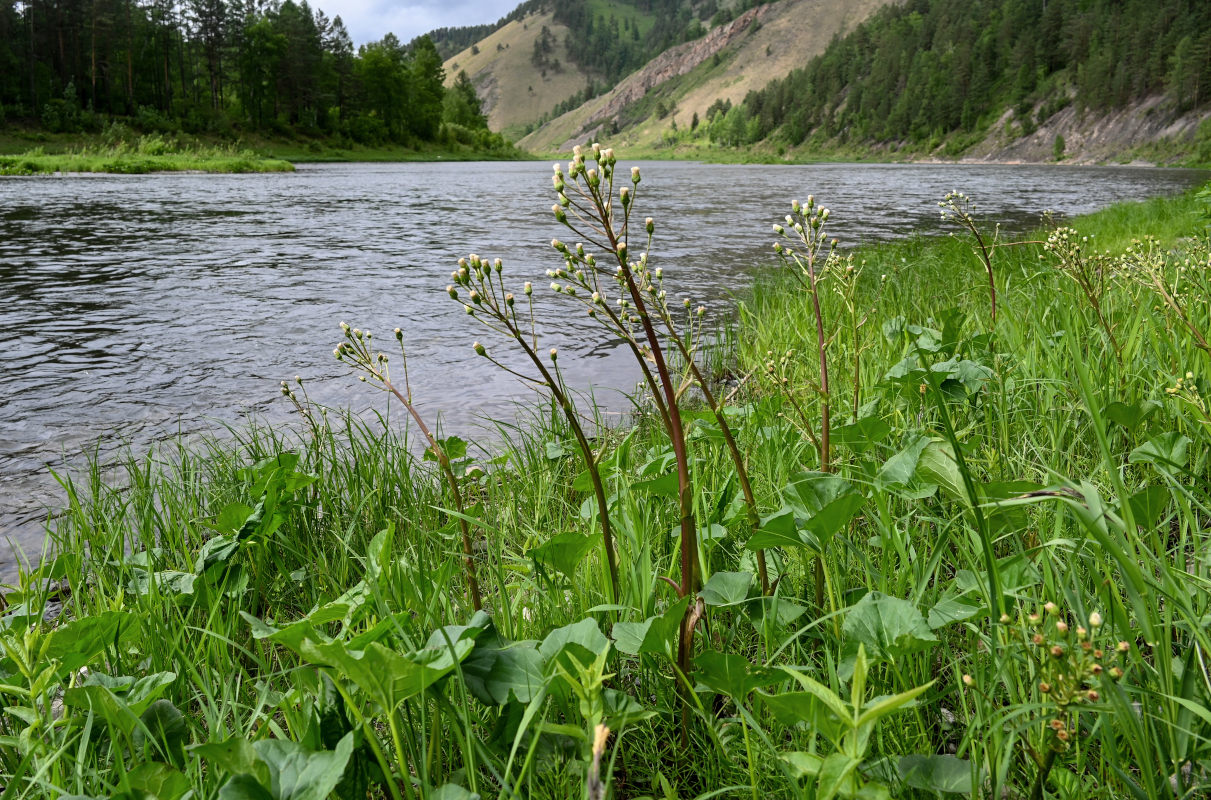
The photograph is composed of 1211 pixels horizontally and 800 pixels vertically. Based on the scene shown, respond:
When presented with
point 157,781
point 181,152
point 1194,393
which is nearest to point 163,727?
point 157,781

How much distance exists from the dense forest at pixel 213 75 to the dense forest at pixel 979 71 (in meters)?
66.3

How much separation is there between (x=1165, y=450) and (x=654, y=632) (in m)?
1.61

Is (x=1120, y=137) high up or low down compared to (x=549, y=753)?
up

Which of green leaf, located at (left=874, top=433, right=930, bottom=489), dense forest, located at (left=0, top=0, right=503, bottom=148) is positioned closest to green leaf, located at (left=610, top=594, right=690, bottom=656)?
green leaf, located at (left=874, top=433, right=930, bottom=489)

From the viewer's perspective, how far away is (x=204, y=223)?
17500mm

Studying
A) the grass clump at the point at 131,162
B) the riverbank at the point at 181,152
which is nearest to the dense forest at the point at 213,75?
the riverbank at the point at 181,152

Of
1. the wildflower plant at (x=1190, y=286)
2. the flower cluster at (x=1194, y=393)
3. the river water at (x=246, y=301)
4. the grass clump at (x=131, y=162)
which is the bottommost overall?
the river water at (x=246, y=301)

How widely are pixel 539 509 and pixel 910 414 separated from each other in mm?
1662

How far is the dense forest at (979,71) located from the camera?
8438 cm

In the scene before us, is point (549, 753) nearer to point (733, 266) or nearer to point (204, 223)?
point (733, 266)

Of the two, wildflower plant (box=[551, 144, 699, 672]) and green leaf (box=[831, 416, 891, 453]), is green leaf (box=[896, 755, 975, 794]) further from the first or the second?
green leaf (box=[831, 416, 891, 453])

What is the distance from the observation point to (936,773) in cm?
133

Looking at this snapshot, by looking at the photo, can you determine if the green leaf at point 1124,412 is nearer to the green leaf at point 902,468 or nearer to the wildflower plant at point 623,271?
the green leaf at point 902,468

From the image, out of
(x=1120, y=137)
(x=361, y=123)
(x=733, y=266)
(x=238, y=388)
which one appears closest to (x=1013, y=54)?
(x=1120, y=137)
